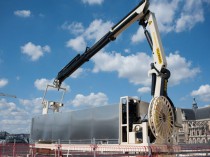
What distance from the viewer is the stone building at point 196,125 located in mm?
97344

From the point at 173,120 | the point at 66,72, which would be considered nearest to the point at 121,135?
the point at 173,120

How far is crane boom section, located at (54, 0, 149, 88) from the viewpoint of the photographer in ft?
61.5

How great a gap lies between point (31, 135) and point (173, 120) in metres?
15.7

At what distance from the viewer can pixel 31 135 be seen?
27.0 m

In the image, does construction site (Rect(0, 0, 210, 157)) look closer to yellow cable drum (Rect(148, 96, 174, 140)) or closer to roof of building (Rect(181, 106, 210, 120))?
yellow cable drum (Rect(148, 96, 174, 140))

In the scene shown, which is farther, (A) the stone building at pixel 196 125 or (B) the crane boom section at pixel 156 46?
(A) the stone building at pixel 196 125

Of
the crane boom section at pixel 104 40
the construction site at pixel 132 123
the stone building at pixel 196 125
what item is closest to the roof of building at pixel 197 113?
the stone building at pixel 196 125

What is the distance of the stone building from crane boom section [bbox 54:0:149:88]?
7651cm

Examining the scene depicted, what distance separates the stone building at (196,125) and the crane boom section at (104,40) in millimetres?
76511

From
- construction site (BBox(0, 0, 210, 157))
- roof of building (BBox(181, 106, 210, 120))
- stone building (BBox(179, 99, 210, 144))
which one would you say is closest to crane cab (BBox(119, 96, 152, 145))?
construction site (BBox(0, 0, 210, 157))

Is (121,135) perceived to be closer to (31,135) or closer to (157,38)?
(157,38)

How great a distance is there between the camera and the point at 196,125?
101812 millimetres

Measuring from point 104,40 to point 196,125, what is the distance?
90145mm

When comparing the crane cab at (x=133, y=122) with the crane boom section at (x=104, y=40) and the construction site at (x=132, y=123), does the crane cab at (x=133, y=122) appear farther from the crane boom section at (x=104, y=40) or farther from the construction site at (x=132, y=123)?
the crane boom section at (x=104, y=40)
